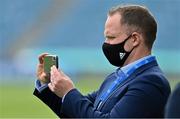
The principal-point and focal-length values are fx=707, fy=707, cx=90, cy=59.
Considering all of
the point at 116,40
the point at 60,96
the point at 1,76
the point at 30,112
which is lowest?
the point at 1,76

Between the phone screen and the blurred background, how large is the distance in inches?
530

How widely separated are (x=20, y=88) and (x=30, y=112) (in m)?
3.97

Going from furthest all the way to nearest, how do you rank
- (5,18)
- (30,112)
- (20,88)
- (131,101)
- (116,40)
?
1. (5,18)
2. (20,88)
3. (30,112)
4. (116,40)
5. (131,101)

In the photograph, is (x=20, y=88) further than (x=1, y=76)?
No

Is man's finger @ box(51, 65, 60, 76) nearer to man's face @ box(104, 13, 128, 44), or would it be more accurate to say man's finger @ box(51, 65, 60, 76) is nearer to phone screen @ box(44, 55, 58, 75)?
phone screen @ box(44, 55, 58, 75)

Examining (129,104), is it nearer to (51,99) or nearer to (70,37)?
(51,99)

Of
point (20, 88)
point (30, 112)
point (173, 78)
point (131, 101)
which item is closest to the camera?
→ point (131, 101)

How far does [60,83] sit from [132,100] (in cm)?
33

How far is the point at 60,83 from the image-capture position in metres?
3.12

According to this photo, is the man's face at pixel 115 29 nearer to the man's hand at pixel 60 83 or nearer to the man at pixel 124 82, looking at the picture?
the man at pixel 124 82

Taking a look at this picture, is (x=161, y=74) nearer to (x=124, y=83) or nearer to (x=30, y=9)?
(x=124, y=83)

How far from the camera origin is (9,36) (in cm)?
1830

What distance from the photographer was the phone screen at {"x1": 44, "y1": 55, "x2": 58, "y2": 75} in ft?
10.8

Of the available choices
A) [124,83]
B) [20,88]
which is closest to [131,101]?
[124,83]
